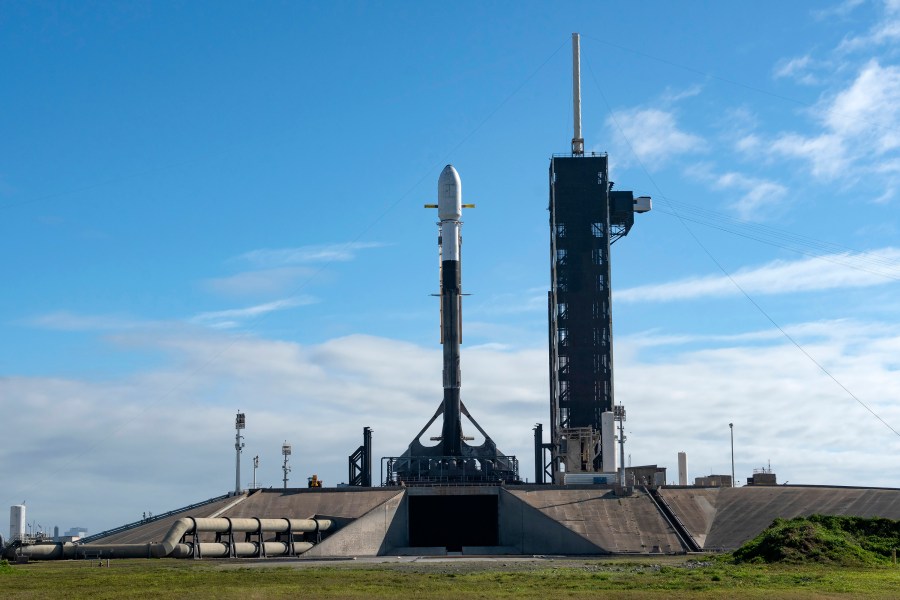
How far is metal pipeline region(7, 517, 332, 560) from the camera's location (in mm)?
62375

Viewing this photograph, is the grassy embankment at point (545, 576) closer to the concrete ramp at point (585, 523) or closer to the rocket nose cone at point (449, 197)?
the concrete ramp at point (585, 523)

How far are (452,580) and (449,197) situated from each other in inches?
2003

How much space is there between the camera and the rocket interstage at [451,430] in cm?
9212

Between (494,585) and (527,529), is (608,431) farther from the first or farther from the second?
(494,585)

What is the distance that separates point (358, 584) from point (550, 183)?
6476 cm

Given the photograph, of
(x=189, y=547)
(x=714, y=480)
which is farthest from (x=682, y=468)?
(x=189, y=547)

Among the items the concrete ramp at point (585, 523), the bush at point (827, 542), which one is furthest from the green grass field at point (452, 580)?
the concrete ramp at point (585, 523)

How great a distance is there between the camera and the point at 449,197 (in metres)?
95.2

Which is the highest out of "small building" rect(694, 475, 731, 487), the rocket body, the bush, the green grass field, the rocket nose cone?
the rocket nose cone

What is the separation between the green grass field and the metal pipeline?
2.05 m

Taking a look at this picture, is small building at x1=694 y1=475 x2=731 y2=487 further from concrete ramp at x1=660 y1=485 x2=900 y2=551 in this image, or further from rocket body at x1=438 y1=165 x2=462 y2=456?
rocket body at x1=438 y1=165 x2=462 y2=456

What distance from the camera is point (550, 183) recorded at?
105875 mm

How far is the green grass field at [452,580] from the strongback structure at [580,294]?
135 feet

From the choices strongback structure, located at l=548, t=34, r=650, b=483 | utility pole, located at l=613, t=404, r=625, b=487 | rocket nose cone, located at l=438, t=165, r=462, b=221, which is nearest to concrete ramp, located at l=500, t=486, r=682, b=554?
utility pole, located at l=613, t=404, r=625, b=487
